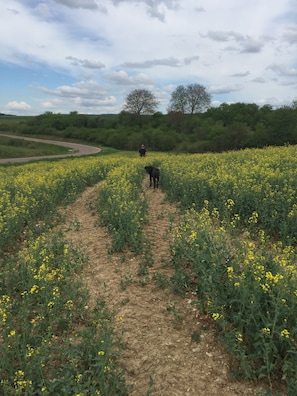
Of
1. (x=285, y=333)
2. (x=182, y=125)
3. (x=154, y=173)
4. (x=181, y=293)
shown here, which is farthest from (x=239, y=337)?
(x=182, y=125)

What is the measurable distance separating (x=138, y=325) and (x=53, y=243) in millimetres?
3972

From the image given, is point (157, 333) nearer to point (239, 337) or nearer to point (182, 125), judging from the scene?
point (239, 337)

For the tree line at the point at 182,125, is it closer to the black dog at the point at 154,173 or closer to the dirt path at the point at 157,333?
the black dog at the point at 154,173

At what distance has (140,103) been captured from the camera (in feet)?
311

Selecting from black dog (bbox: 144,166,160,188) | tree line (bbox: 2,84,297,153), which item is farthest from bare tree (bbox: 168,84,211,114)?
black dog (bbox: 144,166,160,188)

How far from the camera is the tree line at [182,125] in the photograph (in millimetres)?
53781

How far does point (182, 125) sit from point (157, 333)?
8121 cm

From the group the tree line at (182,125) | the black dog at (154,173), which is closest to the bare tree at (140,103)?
the tree line at (182,125)

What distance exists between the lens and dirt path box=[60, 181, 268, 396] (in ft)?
14.7

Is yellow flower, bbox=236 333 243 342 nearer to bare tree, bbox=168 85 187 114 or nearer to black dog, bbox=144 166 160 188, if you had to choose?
black dog, bbox=144 166 160 188

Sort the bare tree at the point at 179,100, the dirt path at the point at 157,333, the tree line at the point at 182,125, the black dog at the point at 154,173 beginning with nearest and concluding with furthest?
the dirt path at the point at 157,333 → the black dog at the point at 154,173 → the tree line at the point at 182,125 → the bare tree at the point at 179,100

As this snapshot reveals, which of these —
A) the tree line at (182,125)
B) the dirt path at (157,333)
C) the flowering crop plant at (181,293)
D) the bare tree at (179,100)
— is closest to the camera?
the flowering crop plant at (181,293)

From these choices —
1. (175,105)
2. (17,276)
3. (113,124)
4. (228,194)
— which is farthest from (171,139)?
(17,276)

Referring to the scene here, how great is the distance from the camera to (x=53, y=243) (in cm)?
877
